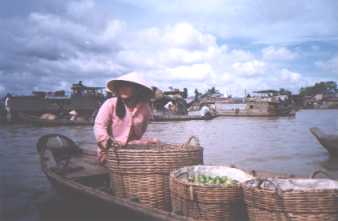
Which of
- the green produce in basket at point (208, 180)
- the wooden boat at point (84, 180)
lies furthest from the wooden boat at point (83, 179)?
the green produce in basket at point (208, 180)

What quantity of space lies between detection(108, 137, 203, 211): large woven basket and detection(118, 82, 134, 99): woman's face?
0.69 meters

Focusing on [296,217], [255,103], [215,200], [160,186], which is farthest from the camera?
[255,103]

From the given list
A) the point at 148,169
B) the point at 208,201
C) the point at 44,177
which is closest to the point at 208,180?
the point at 208,201

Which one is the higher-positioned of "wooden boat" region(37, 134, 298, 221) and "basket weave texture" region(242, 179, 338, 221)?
"basket weave texture" region(242, 179, 338, 221)

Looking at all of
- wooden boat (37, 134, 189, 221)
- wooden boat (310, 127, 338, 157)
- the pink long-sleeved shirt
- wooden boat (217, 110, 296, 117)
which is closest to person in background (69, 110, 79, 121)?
wooden boat (217, 110, 296, 117)

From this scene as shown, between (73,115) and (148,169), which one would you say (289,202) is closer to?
(148,169)

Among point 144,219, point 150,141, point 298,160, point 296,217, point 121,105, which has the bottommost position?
point 298,160

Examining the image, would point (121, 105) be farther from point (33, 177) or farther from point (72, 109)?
point (72, 109)

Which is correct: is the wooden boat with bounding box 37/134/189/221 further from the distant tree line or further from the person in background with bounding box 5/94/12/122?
the distant tree line

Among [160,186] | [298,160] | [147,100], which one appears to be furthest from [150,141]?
[298,160]

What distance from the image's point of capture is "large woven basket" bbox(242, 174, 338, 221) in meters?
2.30

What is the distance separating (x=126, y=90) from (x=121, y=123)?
0.37 meters

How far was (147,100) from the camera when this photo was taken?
3982mm

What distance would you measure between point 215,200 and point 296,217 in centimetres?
59
